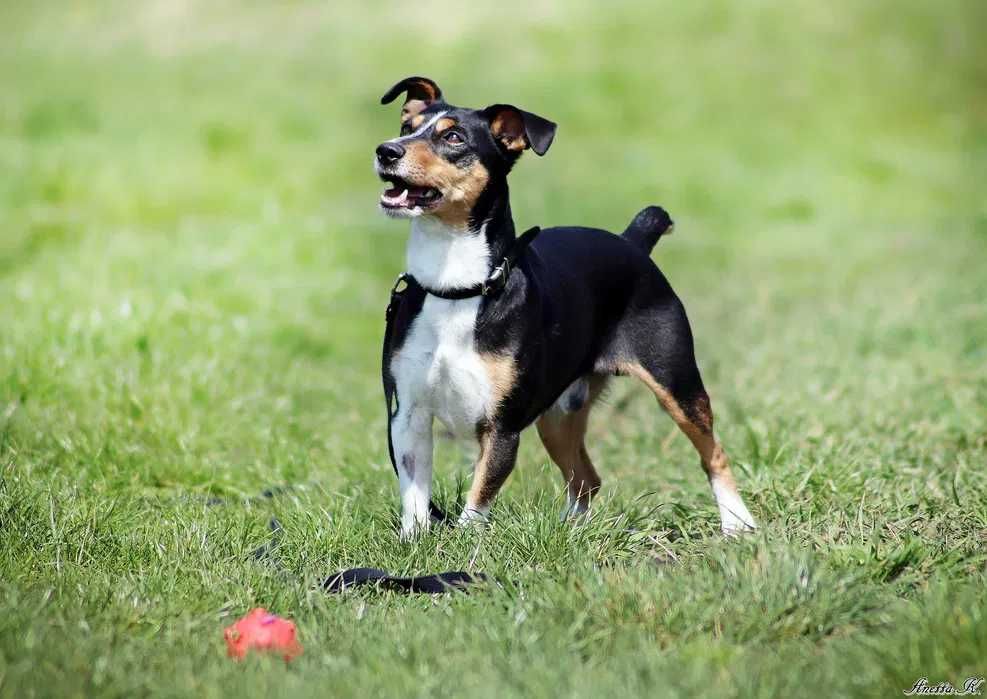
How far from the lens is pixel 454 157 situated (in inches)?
180

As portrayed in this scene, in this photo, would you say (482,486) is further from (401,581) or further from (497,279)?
(497,279)

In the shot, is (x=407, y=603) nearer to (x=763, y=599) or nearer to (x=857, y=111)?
(x=763, y=599)

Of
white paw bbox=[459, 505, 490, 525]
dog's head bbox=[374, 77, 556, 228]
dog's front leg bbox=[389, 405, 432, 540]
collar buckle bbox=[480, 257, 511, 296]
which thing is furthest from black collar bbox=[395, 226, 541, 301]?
white paw bbox=[459, 505, 490, 525]

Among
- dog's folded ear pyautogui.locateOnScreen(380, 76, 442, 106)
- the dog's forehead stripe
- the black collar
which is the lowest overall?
the black collar

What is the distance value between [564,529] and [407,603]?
591 millimetres

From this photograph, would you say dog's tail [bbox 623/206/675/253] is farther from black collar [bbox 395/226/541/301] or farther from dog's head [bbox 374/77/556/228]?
black collar [bbox 395/226/541/301]

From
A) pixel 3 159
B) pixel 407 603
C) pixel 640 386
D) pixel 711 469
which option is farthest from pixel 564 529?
pixel 3 159

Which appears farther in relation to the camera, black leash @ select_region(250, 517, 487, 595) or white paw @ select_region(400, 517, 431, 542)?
white paw @ select_region(400, 517, 431, 542)

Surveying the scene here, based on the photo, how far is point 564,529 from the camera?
436cm

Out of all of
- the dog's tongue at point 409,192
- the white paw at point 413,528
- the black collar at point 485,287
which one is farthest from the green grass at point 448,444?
the dog's tongue at point 409,192

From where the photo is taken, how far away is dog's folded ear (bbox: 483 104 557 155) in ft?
15.0

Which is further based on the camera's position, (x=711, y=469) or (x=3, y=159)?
(x=3, y=159)

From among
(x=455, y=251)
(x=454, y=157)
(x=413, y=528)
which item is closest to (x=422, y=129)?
(x=454, y=157)

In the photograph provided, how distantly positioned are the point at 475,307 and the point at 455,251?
209 millimetres
